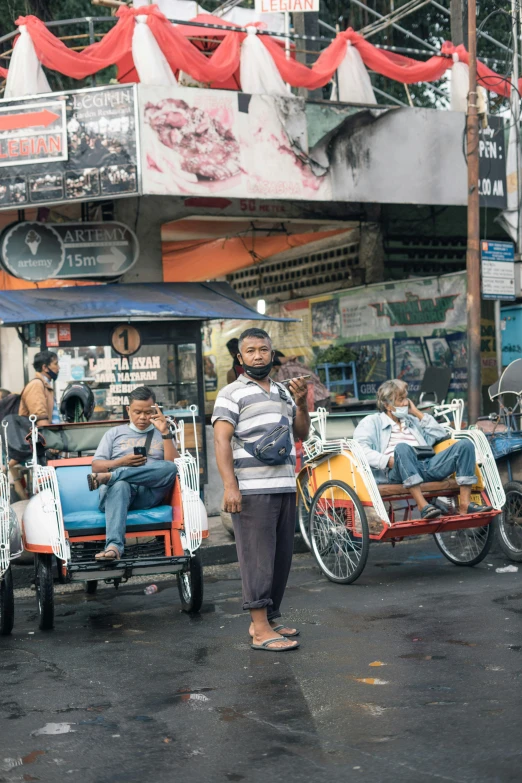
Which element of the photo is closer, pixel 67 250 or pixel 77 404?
pixel 77 404

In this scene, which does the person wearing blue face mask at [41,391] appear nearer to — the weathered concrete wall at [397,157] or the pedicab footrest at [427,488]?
the pedicab footrest at [427,488]

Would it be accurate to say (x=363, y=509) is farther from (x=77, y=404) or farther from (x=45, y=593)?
(x=77, y=404)

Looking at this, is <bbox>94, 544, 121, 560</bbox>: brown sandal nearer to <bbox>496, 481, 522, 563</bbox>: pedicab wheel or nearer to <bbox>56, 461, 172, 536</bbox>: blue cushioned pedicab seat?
<bbox>56, 461, 172, 536</bbox>: blue cushioned pedicab seat

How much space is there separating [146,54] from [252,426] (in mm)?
7446

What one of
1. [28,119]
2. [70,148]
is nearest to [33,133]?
[28,119]

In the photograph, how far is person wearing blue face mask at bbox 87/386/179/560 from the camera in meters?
7.29

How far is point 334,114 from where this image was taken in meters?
13.5

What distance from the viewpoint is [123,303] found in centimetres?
1248

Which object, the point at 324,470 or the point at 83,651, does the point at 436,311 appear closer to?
the point at 324,470

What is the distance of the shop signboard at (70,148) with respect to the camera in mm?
12062

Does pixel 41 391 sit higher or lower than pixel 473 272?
lower

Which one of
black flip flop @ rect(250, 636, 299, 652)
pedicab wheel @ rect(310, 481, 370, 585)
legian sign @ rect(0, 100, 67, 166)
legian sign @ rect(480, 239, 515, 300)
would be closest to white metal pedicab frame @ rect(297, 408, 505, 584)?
pedicab wheel @ rect(310, 481, 370, 585)

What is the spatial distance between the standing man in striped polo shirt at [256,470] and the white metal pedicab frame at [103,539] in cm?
105

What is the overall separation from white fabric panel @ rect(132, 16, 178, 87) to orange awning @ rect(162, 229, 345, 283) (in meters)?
3.95
